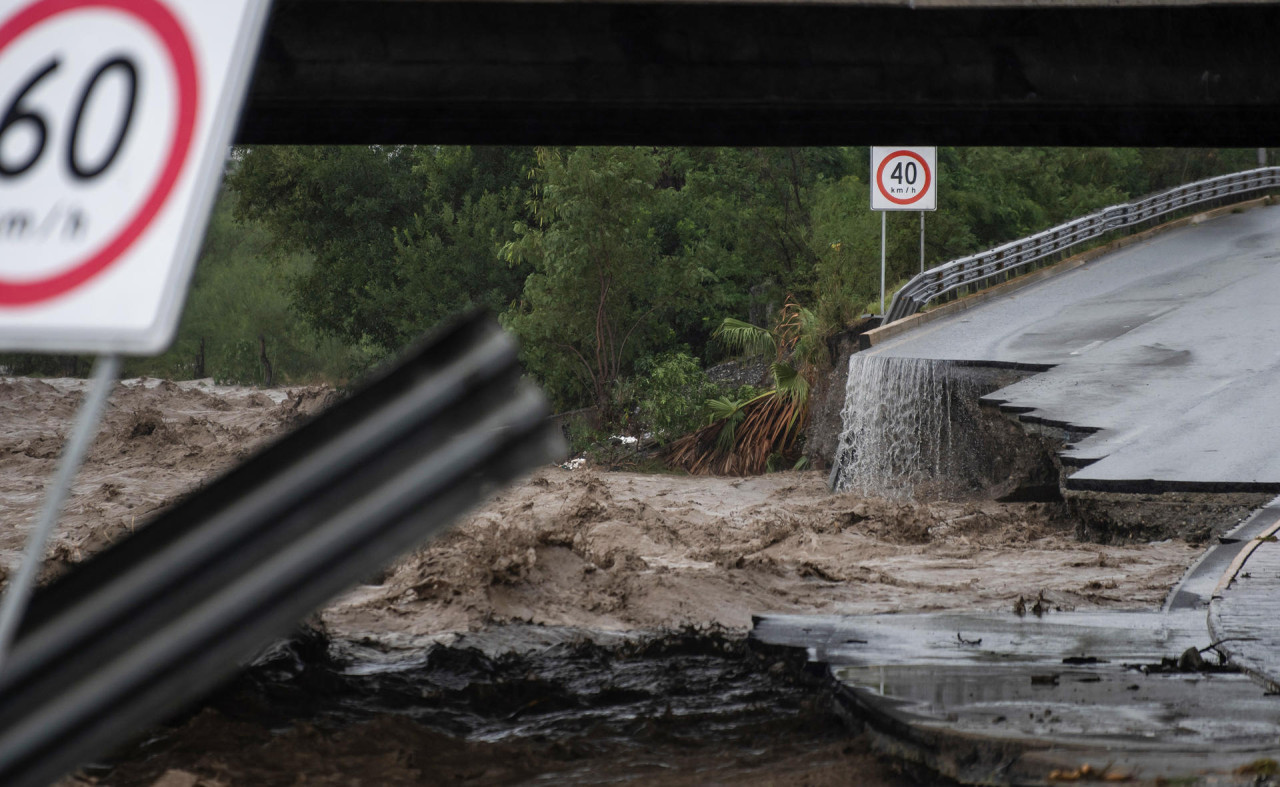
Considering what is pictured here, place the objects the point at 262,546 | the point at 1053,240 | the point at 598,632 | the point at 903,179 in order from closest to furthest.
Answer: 1. the point at 262,546
2. the point at 598,632
3. the point at 903,179
4. the point at 1053,240

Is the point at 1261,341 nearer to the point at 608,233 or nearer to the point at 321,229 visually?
the point at 608,233

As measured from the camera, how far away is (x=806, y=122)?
962cm

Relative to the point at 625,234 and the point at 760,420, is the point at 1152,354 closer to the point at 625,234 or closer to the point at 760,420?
the point at 760,420

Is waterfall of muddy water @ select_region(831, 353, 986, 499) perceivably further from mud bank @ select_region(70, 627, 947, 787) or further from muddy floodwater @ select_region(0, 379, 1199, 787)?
mud bank @ select_region(70, 627, 947, 787)

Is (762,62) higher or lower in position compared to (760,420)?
higher

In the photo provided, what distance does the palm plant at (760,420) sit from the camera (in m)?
27.0

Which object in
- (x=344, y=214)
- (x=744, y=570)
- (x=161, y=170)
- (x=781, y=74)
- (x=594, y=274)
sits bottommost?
(x=744, y=570)

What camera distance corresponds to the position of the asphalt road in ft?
47.2

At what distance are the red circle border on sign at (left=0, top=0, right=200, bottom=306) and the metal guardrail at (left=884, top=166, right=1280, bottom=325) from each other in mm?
21821

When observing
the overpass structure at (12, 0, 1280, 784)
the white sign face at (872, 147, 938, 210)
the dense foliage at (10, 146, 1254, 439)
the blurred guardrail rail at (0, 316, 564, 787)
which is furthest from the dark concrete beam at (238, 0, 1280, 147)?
the dense foliage at (10, 146, 1254, 439)

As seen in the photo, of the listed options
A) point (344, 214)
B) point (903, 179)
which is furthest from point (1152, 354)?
point (344, 214)

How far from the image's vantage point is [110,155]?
6.37ft

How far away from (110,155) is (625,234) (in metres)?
32.4

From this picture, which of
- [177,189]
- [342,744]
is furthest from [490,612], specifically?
[177,189]
